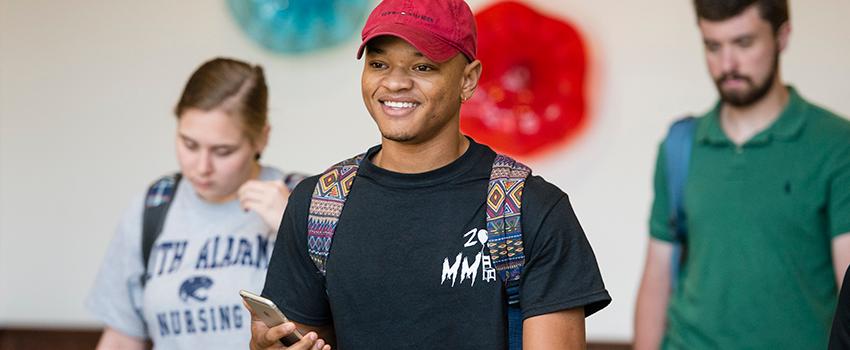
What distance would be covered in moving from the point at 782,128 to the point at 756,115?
0.33 feet

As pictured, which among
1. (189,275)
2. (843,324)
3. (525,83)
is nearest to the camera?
(843,324)

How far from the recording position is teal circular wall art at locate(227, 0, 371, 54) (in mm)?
4734

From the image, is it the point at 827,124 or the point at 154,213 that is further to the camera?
the point at 827,124

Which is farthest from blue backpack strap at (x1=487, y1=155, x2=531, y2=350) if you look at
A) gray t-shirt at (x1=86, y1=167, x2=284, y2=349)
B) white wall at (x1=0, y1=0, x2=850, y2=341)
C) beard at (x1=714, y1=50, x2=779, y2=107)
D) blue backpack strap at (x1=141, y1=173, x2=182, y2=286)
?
white wall at (x1=0, y1=0, x2=850, y2=341)

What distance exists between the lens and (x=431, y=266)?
6.72 feet

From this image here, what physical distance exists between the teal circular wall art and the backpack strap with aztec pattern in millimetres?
2598

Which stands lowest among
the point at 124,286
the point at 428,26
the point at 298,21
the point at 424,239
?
the point at 124,286

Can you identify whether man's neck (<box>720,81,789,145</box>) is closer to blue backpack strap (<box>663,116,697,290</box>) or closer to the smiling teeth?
blue backpack strap (<box>663,116,697,290</box>)

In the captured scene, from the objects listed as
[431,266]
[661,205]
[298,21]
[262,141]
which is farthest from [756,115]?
[298,21]

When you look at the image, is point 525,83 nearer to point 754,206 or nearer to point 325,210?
point 754,206

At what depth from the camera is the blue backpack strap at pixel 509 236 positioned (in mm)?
2016

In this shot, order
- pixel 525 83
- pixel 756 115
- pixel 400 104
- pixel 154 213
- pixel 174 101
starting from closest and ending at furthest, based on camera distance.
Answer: pixel 400 104 < pixel 154 213 < pixel 756 115 < pixel 525 83 < pixel 174 101

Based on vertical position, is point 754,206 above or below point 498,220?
below

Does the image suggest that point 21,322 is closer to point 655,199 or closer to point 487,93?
point 487,93
